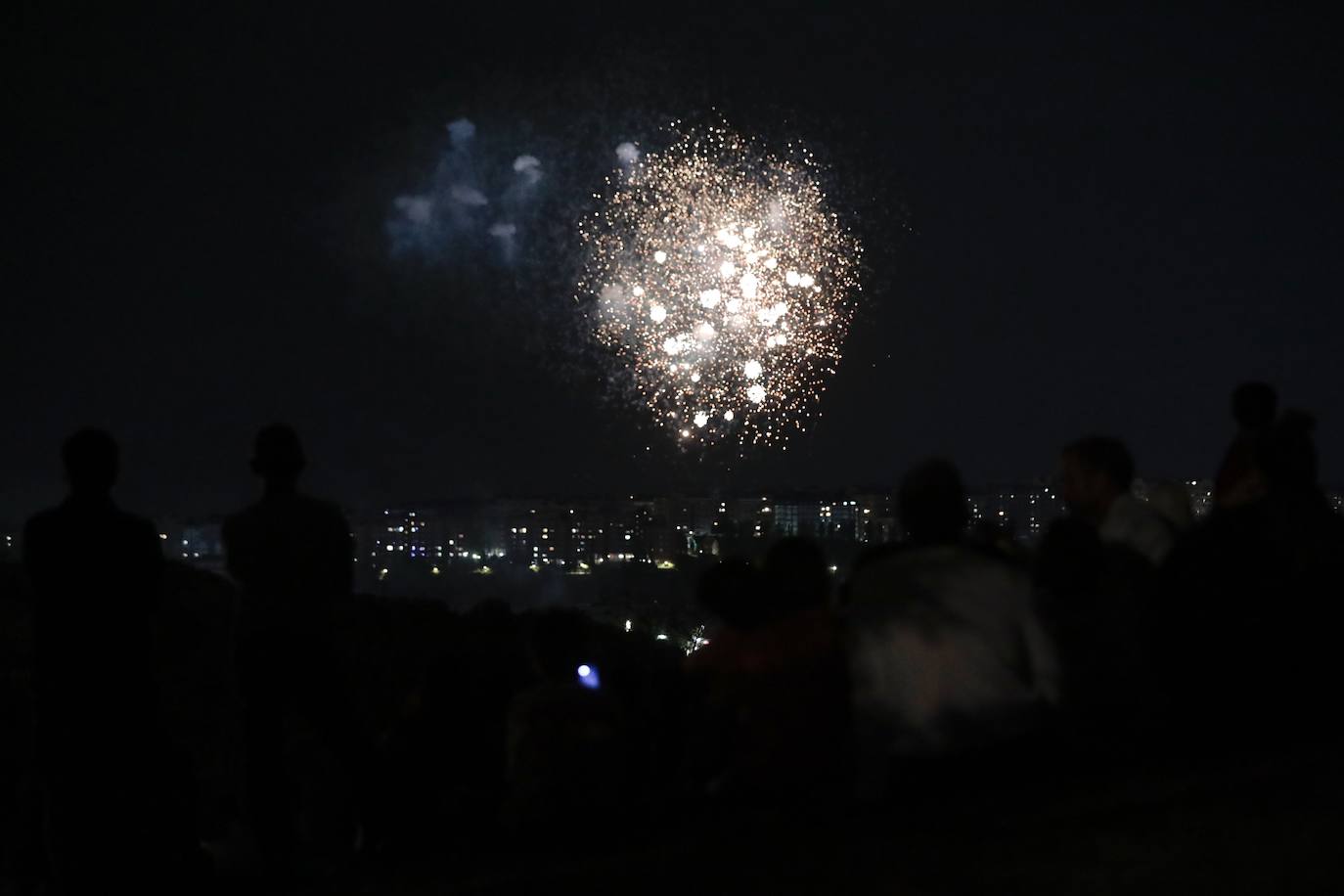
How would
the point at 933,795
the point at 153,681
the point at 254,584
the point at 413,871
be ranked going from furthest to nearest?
the point at 254,584 → the point at 153,681 → the point at 933,795 → the point at 413,871

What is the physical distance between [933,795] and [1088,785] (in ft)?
1.59

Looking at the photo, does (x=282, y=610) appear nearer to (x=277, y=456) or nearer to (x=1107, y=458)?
(x=277, y=456)

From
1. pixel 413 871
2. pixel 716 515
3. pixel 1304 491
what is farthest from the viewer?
pixel 716 515

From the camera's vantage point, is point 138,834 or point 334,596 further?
point 334,596

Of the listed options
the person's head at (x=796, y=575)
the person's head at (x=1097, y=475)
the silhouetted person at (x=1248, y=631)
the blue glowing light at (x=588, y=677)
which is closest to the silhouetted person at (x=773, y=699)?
the person's head at (x=796, y=575)

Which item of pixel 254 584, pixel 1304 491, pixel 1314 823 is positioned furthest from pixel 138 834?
pixel 1304 491

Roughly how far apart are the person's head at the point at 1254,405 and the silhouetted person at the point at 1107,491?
1.23m

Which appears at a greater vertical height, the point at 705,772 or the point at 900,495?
the point at 900,495

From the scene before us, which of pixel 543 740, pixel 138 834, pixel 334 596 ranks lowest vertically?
pixel 138 834

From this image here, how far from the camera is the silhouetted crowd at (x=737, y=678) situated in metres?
4.69

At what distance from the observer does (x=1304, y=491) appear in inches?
269

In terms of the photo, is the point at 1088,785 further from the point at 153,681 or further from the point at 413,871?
the point at 153,681

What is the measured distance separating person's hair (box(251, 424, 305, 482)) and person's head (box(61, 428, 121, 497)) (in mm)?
694

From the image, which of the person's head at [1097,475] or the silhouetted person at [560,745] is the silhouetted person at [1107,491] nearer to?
the person's head at [1097,475]
